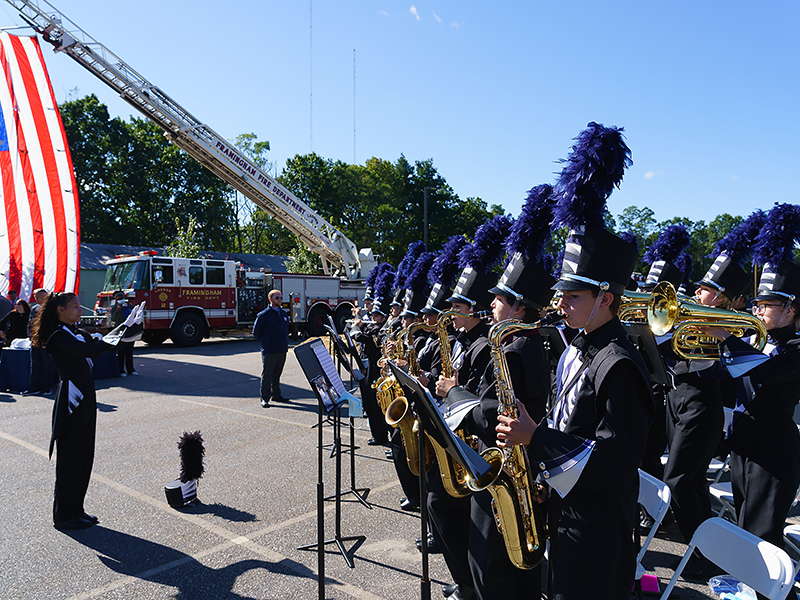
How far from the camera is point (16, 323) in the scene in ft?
38.4

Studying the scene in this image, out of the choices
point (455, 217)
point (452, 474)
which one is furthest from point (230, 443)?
point (455, 217)

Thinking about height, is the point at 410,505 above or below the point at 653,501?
below

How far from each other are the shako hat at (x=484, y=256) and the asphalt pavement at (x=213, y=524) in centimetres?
219

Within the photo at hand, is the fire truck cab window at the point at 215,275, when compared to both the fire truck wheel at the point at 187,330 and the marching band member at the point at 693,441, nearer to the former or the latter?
the fire truck wheel at the point at 187,330

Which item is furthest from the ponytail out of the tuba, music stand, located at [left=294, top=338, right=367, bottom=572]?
the tuba

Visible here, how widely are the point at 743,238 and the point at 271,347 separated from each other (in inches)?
303

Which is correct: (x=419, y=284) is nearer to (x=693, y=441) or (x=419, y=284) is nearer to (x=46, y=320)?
(x=693, y=441)

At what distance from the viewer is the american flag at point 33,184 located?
12.1 meters

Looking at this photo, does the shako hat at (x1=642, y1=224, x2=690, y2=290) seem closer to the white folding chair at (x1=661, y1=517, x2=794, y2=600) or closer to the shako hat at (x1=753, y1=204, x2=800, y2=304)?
the shako hat at (x1=753, y1=204, x2=800, y2=304)

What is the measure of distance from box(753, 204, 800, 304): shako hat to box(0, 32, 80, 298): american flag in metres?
12.9

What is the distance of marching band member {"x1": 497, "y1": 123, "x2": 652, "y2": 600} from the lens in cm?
216

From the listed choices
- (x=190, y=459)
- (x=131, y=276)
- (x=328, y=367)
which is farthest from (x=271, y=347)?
(x=131, y=276)

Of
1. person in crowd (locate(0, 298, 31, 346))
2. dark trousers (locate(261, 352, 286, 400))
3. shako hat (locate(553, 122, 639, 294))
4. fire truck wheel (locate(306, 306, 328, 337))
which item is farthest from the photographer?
fire truck wheel (locate(306, 306, 328, 337))

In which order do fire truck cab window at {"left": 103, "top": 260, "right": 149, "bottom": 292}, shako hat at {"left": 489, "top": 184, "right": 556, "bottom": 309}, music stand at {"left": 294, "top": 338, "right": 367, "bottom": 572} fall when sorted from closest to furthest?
shako hat at {"left": 489, "top": 184, "right": 556, "bottom": 309}, music stand at {"left": 294, "top": 338, "right": 367, "bottom": 572}, fire truck cab window at {"left": 103, "top": 260, "right": 149, "bottom": 292}
